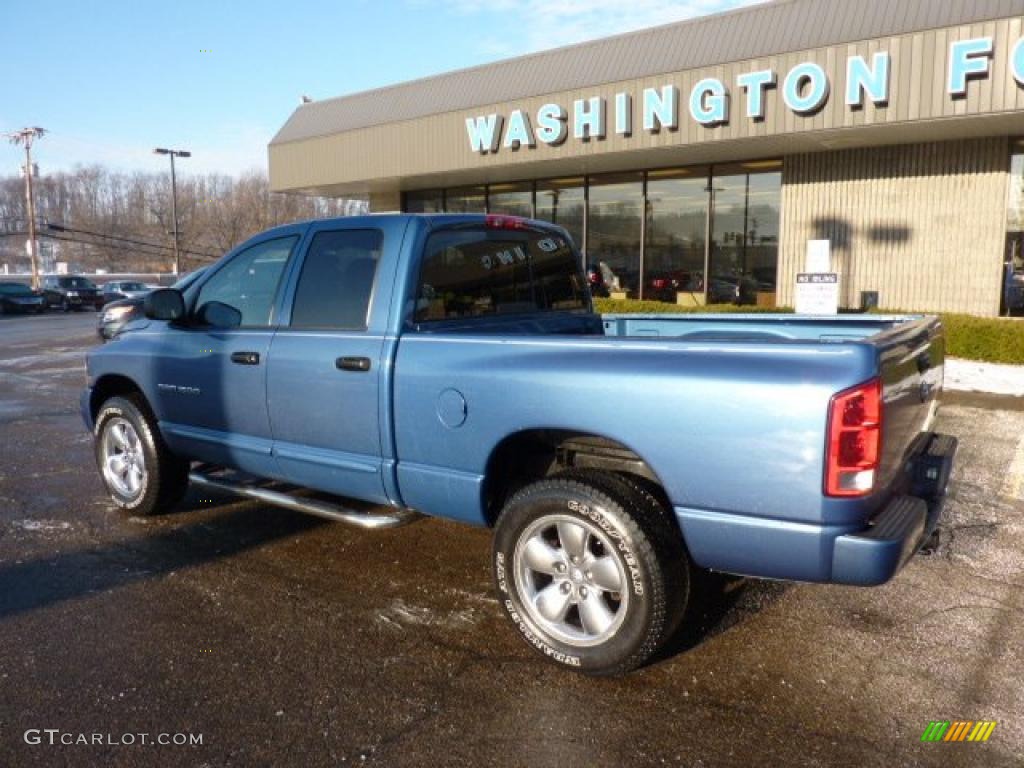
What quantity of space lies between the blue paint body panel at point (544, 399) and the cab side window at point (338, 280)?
7 cm

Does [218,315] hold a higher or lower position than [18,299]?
higher

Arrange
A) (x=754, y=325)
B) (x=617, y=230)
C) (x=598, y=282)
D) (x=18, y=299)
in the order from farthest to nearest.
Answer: (x=18, y=299), (x=598, y=282), (x=617, y=230), (x=754, y=325)

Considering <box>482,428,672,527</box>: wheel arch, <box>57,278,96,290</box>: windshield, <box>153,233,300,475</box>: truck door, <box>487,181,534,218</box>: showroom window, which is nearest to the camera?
<box>482,428,672,527</box>: wheel arch

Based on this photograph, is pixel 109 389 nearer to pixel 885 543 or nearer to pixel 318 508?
pixel 318 508

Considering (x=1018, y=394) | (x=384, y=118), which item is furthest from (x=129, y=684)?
(x=384, y=118)

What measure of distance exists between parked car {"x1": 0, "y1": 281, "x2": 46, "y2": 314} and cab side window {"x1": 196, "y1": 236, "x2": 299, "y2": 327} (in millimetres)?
35826

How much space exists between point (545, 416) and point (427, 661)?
1.15m

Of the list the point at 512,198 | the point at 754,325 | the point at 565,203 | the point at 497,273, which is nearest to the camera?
the point at 497,273

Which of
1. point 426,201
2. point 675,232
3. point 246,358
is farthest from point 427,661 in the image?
point 426,201

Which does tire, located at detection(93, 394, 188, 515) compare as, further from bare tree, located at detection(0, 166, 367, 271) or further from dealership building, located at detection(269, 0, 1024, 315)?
bare tree, located at detection(0, 166, 367, 271)

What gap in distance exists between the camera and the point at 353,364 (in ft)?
13.1

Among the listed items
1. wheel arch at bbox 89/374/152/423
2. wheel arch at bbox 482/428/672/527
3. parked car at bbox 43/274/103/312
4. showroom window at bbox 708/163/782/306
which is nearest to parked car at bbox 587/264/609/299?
showroom window at bbox 708/163/782/306

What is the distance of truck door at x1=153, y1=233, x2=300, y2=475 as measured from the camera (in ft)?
14.9
